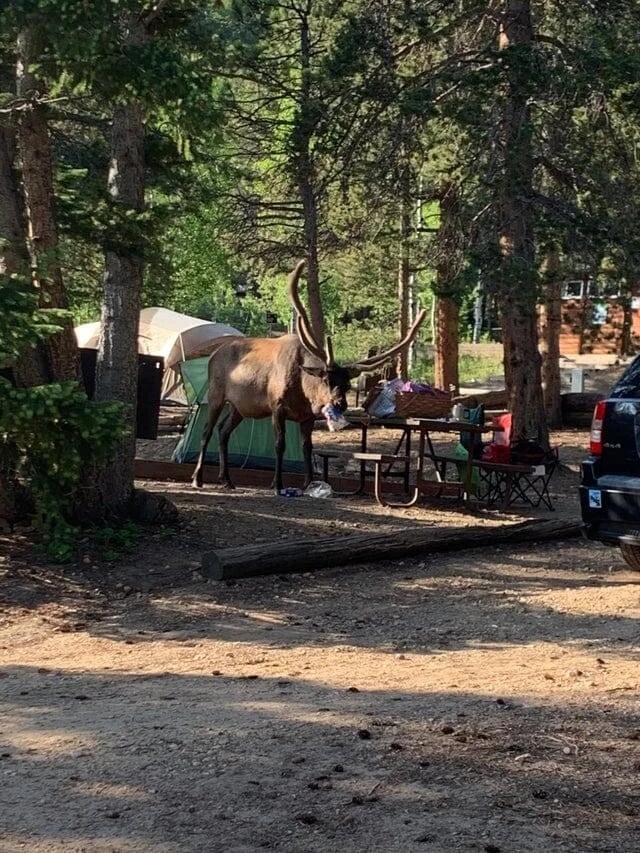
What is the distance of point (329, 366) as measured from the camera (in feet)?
49.7

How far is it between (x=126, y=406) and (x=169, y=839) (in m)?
5.91

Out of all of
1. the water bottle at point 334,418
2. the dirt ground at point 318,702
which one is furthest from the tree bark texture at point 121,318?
the water bottle at point 334,418

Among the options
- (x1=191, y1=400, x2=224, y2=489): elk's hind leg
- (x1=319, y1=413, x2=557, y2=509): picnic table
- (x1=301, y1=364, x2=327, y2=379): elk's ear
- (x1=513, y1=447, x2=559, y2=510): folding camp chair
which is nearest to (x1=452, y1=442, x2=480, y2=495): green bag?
(x1=319, y1=413, x2=557, y2=509): picnic table

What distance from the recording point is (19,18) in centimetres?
921

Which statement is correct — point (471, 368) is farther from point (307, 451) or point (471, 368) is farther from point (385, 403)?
point (385, 403)

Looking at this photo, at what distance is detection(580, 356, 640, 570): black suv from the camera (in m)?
8.61

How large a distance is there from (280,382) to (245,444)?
296 cm

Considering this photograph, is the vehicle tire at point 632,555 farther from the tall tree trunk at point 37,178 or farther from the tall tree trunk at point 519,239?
the tall tree trunk at point 519,239

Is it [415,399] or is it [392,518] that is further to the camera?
[415,399]

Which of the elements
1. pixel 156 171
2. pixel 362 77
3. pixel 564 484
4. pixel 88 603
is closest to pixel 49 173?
pixel 156 171

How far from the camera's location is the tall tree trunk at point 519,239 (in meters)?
15.5

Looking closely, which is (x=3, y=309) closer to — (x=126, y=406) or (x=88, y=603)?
(x=126, y=406)

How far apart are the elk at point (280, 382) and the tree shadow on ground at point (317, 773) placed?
840 centimetres

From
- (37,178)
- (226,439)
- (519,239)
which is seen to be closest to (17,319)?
(37,178)
